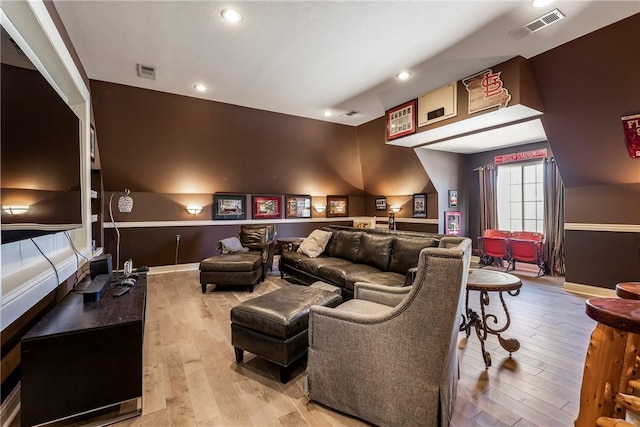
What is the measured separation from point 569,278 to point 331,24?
4.92 metres

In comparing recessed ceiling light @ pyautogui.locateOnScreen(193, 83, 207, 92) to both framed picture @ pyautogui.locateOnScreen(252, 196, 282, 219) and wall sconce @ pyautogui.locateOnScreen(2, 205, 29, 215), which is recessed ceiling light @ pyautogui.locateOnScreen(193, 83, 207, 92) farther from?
wall sconce @ pyautogui.locateOnScreen(2, 205, 29, 215)

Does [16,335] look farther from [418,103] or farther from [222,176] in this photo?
[418,103]

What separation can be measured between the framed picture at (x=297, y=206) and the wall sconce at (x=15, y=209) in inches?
212

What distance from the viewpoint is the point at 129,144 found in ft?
15.9

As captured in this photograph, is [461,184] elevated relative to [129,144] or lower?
lower

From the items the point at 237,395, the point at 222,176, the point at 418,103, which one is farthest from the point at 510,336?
the point at 222,176

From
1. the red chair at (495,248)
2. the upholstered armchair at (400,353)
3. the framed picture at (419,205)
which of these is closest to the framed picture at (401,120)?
the framed picture at (419,205)

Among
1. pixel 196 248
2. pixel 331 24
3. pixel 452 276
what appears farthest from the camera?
pixel 196 248

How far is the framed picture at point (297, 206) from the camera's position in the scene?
6.95 meters

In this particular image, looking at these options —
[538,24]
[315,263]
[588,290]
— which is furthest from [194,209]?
[588,290]

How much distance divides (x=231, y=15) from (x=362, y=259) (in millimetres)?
3056

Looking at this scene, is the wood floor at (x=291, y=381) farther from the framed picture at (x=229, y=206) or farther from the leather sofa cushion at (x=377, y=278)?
the framed picture at (x=229, y=206)

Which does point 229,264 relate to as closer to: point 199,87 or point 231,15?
point 199,87

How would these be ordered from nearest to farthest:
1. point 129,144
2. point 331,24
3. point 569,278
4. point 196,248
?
1. point 331,24
2. point 569,278
3. point 129,144
4. point 196,248
